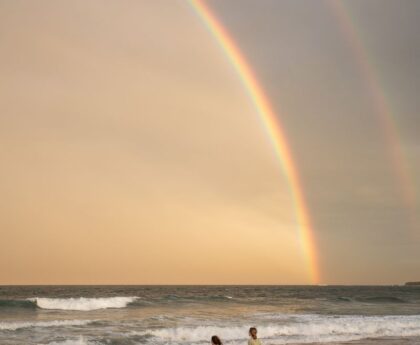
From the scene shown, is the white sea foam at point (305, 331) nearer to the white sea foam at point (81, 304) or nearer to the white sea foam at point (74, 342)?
the white sea foam at point (74, 342)

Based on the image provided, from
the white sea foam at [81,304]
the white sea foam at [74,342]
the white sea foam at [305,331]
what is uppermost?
the white sea foam at [81,304]

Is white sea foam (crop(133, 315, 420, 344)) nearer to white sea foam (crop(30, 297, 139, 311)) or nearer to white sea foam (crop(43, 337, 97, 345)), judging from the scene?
white sea foam (crop(43, 337, 97, 345))

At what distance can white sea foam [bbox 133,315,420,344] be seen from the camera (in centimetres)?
2702

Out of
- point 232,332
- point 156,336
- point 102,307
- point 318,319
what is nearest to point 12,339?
point 156,336

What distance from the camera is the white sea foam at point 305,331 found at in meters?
27.0

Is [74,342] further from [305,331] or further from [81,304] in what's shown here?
[81,304]

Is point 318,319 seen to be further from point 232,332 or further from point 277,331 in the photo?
point 232,332

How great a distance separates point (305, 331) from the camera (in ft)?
99.1

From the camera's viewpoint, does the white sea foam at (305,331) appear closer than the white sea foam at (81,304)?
Yes

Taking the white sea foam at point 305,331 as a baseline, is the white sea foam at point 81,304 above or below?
above

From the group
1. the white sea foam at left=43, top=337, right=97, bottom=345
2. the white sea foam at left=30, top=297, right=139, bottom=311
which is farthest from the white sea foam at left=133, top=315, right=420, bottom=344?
the white sea foam at left=30, top=297, right=139, bottom=311

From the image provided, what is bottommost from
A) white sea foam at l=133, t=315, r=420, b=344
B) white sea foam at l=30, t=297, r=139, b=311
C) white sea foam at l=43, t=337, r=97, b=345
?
white sea foam at l=43, t=337, r=97, b=345

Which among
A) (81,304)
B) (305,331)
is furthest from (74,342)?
(81,304)

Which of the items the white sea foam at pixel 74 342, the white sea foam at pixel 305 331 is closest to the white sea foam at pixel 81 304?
the white sea foam at pixel 305 331
